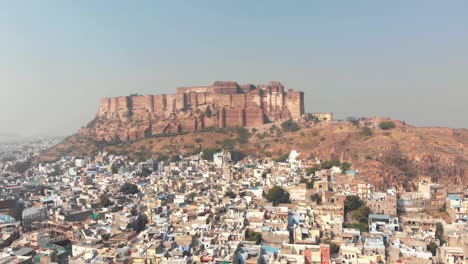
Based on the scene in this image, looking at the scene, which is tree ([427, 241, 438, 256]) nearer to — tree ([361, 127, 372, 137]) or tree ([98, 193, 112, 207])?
tree ([98, 193, 112, 207])

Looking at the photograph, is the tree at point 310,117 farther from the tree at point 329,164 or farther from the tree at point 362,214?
the tree at point 362,214

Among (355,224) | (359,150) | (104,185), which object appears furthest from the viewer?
(359,150)

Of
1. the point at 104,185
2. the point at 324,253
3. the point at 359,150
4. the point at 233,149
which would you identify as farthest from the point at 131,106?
the point at 324,253

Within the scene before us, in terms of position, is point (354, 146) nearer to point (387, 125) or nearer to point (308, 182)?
point (308, 182)

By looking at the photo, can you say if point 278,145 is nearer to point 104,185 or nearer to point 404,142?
point 404,142

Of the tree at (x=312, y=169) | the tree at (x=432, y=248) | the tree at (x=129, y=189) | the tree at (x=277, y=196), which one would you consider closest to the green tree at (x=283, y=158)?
the tree at (x=312, y=169)

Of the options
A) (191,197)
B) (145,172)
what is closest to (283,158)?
(145,172)

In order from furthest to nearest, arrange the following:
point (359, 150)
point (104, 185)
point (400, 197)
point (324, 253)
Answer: point (359, 150) < point (104, 185) < point (400, 197) < point (324, 253)
